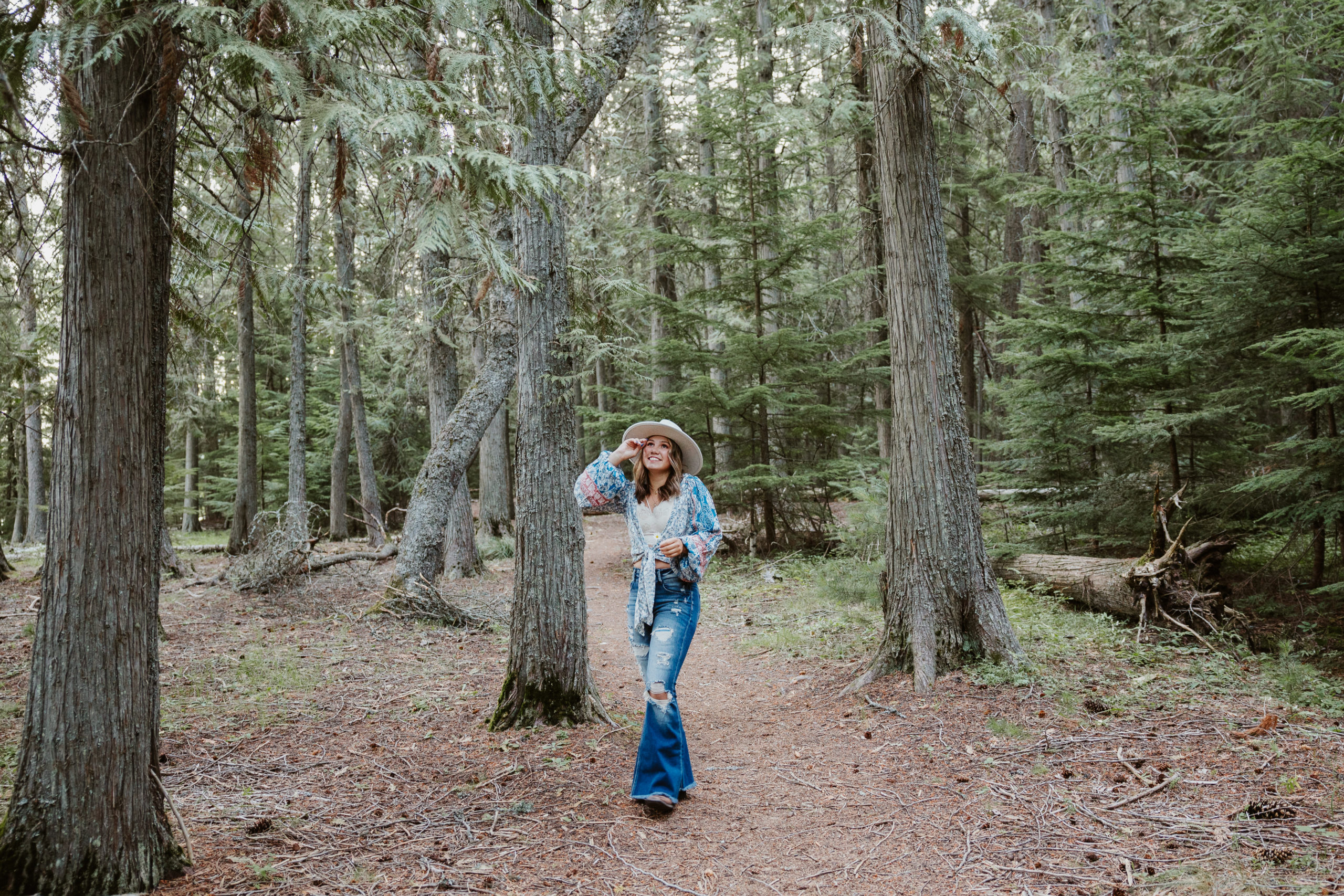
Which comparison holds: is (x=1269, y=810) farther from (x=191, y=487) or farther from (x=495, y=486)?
(x=191, y=487)

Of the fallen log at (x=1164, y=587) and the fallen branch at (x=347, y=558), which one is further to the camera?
the fallen branch at (x=347, y=558)

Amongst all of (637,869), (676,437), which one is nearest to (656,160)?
(676,437)

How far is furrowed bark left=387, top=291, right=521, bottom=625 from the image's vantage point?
9.16 m

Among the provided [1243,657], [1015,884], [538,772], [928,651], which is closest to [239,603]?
[538,772]

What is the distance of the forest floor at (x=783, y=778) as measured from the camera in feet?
11.4

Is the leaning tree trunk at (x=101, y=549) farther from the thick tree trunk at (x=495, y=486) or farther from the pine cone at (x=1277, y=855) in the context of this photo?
the thick tree trunk at (x=495, y=486)

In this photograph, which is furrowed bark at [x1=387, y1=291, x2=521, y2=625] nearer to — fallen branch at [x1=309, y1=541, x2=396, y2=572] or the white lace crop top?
fallen branch at [x1=309, y1=541, x2=396, y2=572]

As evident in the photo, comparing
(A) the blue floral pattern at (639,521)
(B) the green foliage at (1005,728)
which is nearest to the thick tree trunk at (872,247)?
(B) the green foliage at (1005,728)

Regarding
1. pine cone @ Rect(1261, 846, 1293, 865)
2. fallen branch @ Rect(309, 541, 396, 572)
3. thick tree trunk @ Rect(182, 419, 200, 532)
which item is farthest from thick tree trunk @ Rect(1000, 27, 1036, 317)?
thick tree trunk @ Rect(182, 419, 200, 532)

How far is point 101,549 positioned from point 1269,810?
5.28 meters

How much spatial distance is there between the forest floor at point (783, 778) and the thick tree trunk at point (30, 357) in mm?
2423

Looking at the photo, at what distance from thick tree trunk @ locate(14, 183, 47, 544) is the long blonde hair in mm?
3120

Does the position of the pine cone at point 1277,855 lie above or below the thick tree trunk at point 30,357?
below

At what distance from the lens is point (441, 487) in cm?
974
